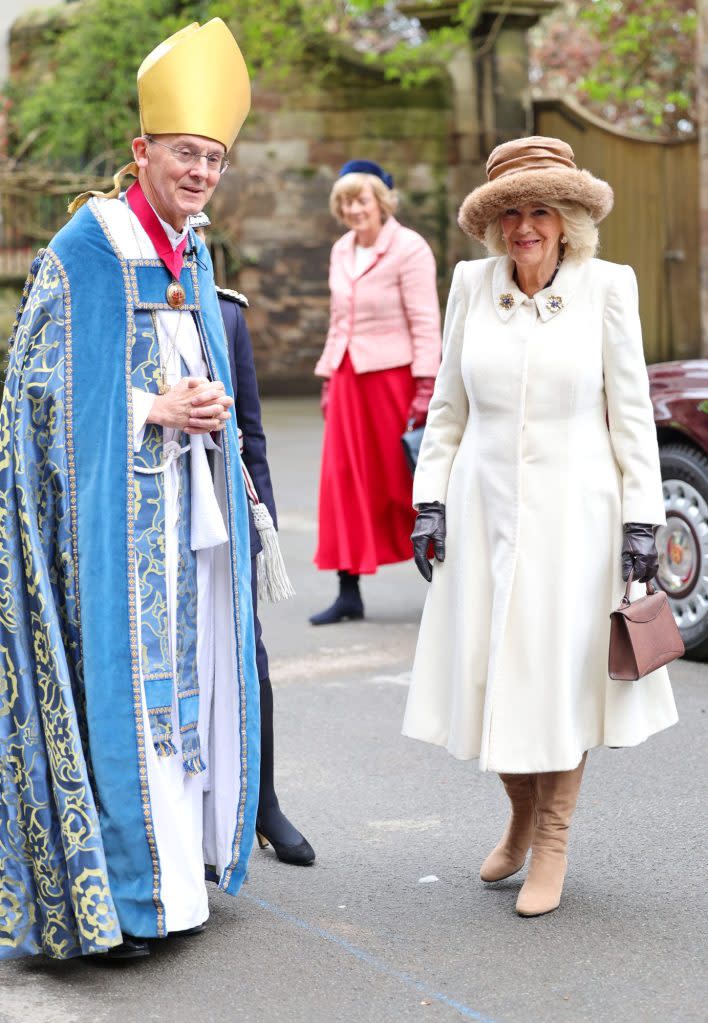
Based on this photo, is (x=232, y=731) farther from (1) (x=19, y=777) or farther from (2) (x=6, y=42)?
(2) (x=6, y=42)

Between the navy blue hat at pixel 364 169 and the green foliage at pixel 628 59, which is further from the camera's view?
the green foliage at pixel 628 59

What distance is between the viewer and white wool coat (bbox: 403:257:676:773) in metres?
4.18

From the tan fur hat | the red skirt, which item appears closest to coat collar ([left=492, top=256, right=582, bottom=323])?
the tan fur hat

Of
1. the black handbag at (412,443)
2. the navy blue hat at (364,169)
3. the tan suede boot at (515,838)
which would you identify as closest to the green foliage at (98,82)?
the navy blue hat at (364,169)

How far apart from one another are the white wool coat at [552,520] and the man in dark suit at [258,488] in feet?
1.97

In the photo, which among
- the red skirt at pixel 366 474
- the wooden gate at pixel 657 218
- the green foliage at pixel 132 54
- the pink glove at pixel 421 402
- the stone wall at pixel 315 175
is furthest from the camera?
the stone wall at pixel 315 175

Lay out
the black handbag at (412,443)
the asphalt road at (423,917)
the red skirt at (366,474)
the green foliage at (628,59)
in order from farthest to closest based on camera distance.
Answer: the green foliage at (628,59) < the red skirt at (366,474) < the black handbag at (412,443) < the asphalt road at (423,917)

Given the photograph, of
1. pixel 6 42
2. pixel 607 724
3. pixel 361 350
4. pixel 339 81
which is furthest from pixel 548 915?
pixel 6 42

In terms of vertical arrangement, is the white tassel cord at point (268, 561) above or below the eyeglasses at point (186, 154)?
below

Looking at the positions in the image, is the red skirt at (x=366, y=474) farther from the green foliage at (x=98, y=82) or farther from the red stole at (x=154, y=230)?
the green foliage at (x=98, y=82)

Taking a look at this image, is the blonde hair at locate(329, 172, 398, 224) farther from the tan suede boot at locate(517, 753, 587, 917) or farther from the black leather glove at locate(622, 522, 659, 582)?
the tan suede boot at locate(517, 753, 587, 917)

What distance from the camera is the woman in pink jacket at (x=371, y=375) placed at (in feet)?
26.3

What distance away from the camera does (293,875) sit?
184 inches

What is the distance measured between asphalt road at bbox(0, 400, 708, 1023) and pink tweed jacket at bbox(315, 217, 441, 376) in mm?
2320
